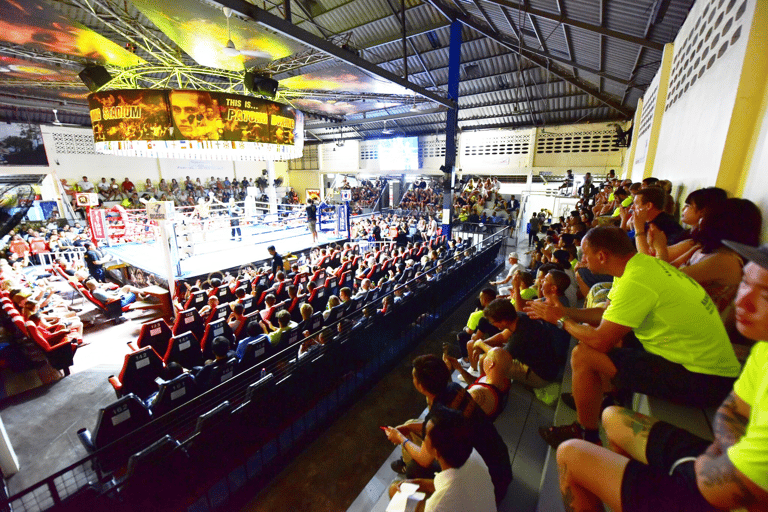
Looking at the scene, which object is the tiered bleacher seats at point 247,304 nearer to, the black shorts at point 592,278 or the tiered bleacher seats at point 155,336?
the tiered bleacher seats at point 155,336

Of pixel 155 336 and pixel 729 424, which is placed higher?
pixel 729 424

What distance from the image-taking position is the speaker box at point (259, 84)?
6.11 m

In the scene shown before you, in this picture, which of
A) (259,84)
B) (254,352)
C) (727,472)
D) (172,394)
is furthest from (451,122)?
(727,472)

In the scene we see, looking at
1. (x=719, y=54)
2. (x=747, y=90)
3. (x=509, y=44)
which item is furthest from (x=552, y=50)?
(x=747, y=90)

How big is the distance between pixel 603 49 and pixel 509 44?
329 cm

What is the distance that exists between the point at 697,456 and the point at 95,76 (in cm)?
826

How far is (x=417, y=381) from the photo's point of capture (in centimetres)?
189

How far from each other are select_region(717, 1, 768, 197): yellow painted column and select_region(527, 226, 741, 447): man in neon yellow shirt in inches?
58.6

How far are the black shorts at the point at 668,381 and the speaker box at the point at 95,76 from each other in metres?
8.01

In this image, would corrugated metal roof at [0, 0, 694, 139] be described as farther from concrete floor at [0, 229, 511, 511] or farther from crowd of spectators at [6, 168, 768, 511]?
concrete floor at [0, 229, 511, 511]

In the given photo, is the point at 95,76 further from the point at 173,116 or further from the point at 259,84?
the point at 259,84

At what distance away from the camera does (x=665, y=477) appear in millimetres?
1093

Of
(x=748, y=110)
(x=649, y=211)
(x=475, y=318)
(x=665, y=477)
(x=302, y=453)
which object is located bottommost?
(x=302, y=453)

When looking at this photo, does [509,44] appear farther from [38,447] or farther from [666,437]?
[38,447]
